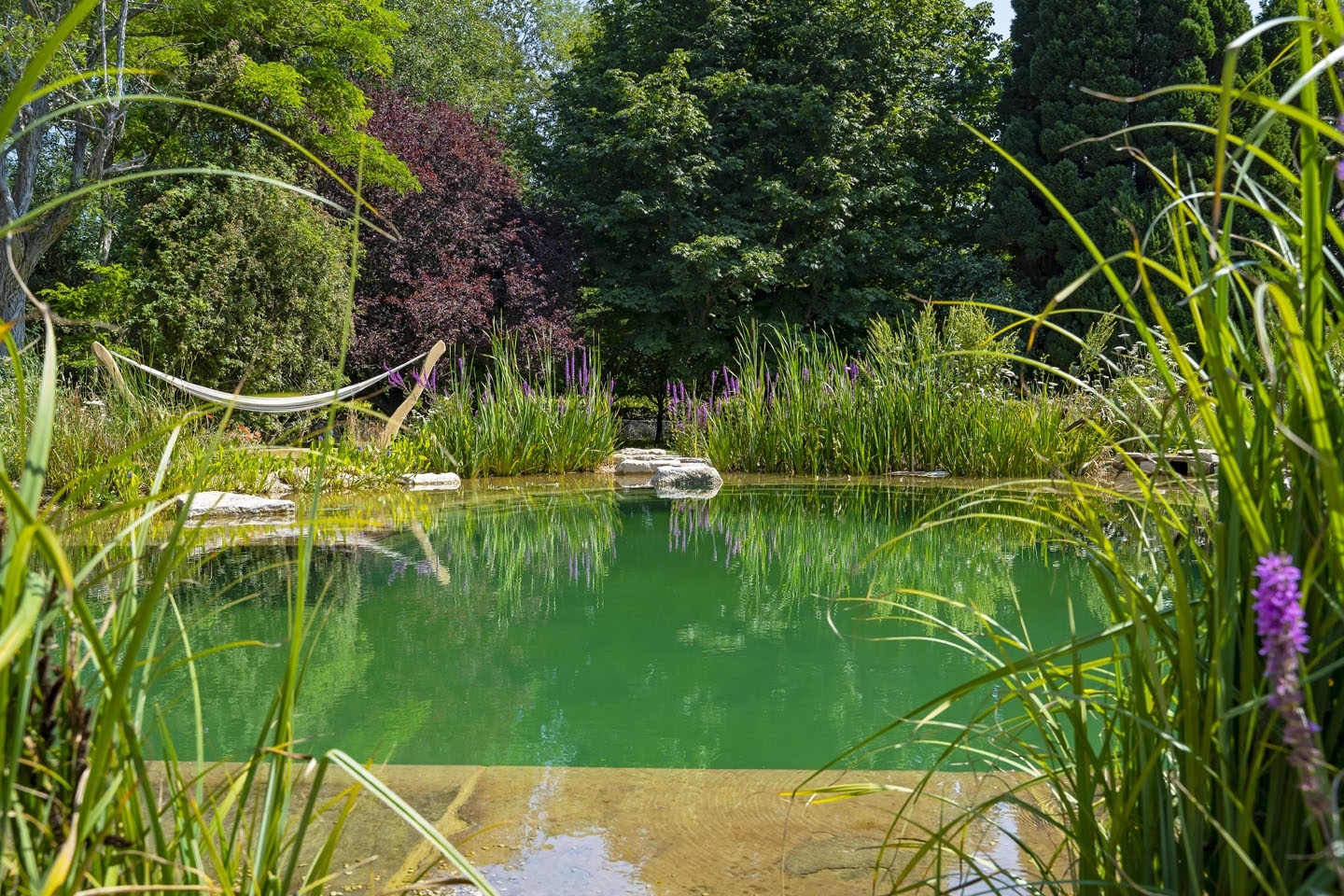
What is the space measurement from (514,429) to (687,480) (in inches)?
78.2

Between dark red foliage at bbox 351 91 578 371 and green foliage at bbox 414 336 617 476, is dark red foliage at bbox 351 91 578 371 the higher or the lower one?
the higher one

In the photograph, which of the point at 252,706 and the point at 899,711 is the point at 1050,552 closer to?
the point at 899,711

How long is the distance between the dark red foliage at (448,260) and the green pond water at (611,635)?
7.42 m

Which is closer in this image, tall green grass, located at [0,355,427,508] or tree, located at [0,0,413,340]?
tall green grass, located at [0,355,427,508]

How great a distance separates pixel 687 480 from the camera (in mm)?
7312

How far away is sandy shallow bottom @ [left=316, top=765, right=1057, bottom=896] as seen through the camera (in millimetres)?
1384

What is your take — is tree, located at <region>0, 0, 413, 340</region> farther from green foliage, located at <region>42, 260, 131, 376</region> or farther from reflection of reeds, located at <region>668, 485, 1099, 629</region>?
reflection of reeds, located at <region>668, 485, 1099, 629</region>

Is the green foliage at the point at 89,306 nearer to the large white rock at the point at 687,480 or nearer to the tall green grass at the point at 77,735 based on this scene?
the large white rock at the point at 687,480

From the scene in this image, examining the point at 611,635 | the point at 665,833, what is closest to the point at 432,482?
the point at 611,635

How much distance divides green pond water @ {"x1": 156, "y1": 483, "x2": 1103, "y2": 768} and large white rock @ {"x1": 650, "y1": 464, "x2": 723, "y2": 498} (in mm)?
1932

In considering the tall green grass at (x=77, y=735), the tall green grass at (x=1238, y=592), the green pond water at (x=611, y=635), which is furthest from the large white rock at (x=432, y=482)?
the tall green grass at (x=1238, y=592)

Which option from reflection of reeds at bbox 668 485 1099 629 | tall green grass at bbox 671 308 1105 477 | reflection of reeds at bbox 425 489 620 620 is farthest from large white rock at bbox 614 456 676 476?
reflection of reeds at bbox 668 485 1099 629

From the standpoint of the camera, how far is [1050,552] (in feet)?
14.0

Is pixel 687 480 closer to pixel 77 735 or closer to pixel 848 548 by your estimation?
pixel 848 548
